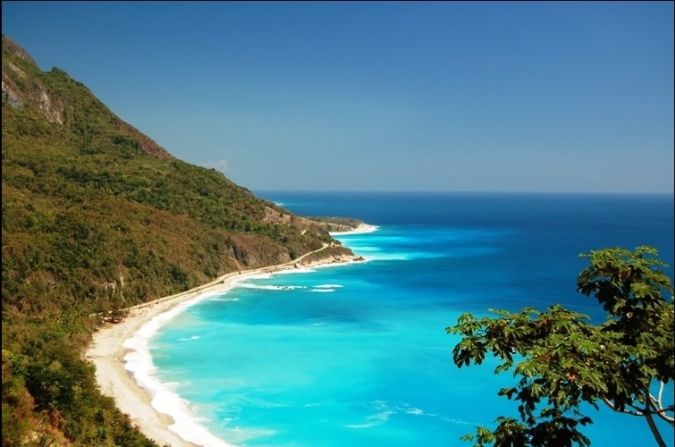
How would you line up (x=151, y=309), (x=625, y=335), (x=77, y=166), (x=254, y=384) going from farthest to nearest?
1. (x=77, y=166)
2. (x=151, y=309)
3. (x=254, y=384)
4. (x=625, y=335)

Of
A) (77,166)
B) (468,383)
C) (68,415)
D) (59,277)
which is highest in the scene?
(77,166)

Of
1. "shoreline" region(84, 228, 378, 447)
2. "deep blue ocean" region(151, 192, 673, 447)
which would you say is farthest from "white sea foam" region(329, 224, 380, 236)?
"shoreline" region(84, 228, 378, 447)

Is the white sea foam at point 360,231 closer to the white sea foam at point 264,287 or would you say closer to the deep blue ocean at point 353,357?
the deep blue ocean at point 353,357

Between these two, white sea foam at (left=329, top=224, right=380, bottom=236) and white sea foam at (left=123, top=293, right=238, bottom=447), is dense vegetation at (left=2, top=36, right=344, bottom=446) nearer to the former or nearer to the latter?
white sea foam at (left=123, top=293, right=238, bottom=447)

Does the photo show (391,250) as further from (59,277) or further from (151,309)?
(59,277)

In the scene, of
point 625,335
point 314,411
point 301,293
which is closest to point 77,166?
point 301,293

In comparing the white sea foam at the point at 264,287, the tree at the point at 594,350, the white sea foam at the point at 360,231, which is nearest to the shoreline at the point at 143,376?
the white sea foam at the point at 264,287
